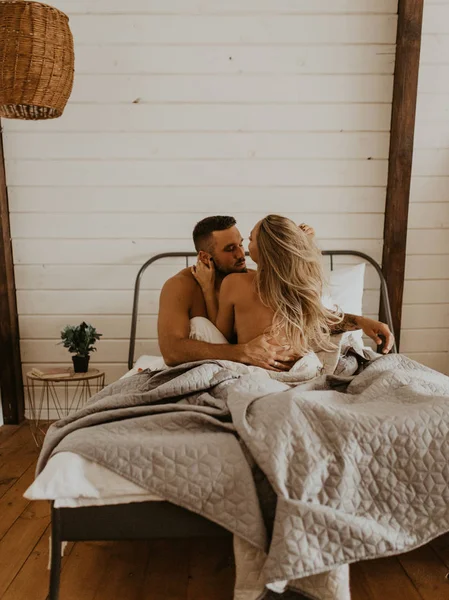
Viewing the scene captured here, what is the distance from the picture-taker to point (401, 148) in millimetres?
2881

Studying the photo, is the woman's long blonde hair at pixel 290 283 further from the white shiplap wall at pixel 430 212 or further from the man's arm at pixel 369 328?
the white shiplap wall at pixel 430 212

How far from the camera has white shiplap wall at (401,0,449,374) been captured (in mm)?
2881

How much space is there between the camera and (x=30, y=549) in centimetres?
180

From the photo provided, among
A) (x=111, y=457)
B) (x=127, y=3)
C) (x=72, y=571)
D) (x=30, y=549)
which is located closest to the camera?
(x=111, y=457)

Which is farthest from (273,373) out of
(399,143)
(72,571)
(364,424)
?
(399,143)

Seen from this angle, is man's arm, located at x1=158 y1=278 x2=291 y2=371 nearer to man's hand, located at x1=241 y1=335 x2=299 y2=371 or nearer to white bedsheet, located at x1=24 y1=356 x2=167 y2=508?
man's hand, located at x1=241 y1=335 x2=299 y2=371

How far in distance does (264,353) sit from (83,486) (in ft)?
2.64

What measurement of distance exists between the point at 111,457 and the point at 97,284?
6.03ft

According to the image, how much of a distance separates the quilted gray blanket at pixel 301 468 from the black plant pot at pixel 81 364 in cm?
127

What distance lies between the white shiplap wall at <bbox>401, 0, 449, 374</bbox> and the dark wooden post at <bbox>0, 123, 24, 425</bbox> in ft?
7.31

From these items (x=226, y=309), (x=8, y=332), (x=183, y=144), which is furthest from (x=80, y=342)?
(x=183, y=144)

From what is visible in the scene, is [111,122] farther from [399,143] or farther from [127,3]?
[399,143]

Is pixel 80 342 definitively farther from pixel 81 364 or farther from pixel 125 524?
pixel 125 524

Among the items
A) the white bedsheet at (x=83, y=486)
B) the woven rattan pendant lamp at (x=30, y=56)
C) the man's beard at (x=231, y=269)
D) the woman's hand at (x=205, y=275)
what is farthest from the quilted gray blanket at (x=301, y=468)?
the woven rattan pendant lamp at (x=30, y=56)
